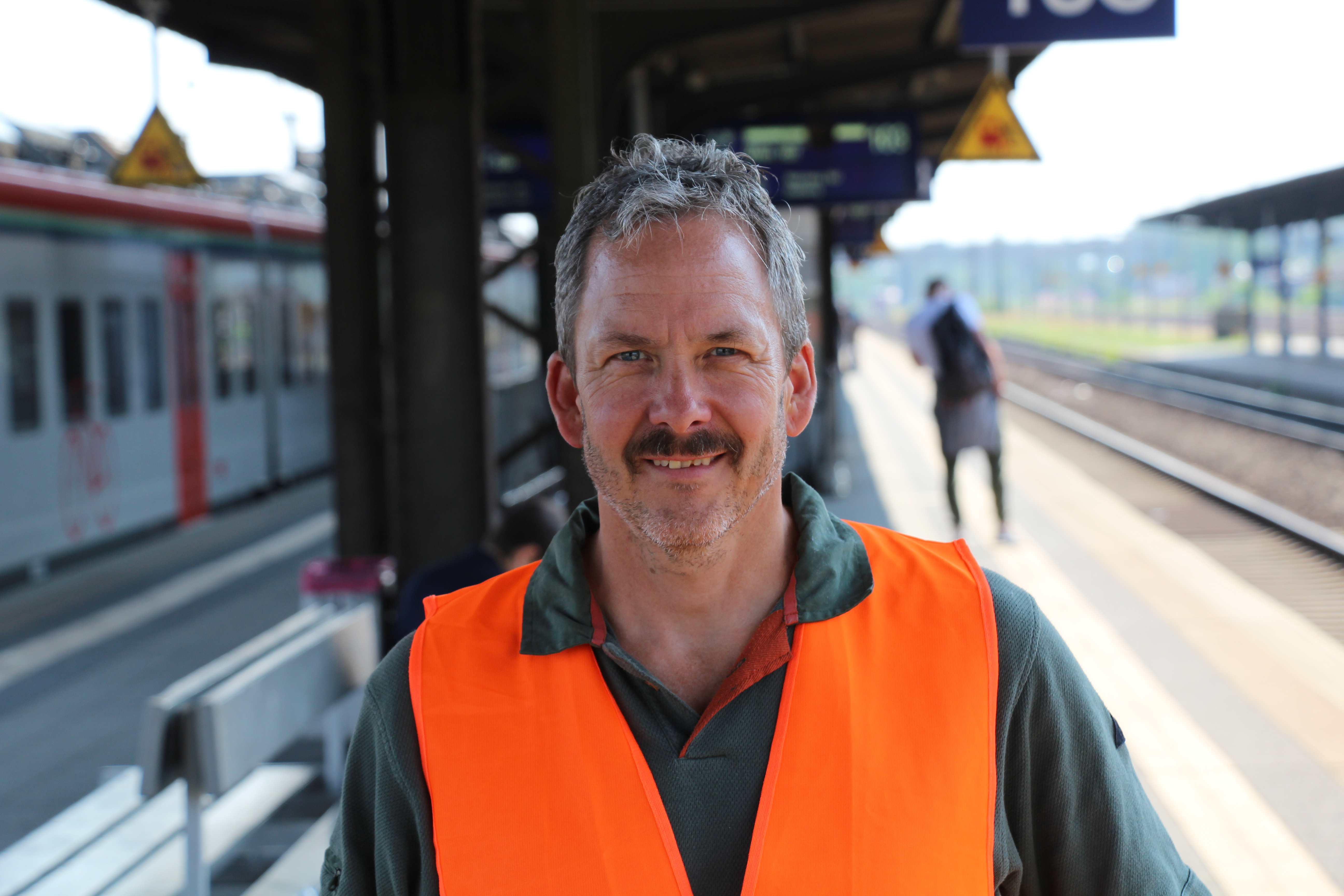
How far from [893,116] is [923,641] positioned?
1024cm

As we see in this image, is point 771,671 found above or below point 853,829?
above

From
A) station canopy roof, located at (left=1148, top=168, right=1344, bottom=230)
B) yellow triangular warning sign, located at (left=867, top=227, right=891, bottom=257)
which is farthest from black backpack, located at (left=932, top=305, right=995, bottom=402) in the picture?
station canopy roof, located at (left=1148, top=168, right=1344, bottom=230)

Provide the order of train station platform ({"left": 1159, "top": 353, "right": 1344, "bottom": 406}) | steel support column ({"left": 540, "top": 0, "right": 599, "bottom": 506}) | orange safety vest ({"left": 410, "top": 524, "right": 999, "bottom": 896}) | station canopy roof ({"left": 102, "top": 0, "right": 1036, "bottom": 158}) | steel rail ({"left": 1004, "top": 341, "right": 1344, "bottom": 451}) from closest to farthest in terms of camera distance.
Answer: orange safety vest ({"left": 410, "top": 524, "right": 999, "bottom": 896})
steel support column ({"left": 540, "top": 0, "right": 599, "bottom": 506})
station canopy roof ({"left": 102, "top": 0, "right": 1036, "bottom": 158})
steel rail ({"left": 1004, "top": 341, "right": 1344, "bottom": 451})
train station platform ({"left": 1159, "top": 353, "right": 1344, "bottom": 406})

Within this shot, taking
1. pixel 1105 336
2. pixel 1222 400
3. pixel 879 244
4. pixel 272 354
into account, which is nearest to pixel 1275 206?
pixel 1222 400

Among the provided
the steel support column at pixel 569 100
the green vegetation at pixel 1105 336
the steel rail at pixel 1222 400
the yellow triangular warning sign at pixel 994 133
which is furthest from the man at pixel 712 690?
the green vegetation at pixel 1105 336

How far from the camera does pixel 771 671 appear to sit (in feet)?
5.32

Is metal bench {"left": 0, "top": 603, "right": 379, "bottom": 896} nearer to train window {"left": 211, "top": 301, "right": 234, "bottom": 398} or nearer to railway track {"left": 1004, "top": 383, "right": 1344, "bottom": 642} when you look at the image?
railway track {"left": 1004, "top": 383, "right": 1344, "bottom": 642}

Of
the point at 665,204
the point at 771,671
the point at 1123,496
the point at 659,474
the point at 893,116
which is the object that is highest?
the point at 893,116

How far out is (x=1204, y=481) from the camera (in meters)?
14.0

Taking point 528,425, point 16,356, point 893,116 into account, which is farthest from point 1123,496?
point 16,356

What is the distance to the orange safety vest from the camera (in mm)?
1507

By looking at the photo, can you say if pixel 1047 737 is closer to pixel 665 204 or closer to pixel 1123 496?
pixel 665 204

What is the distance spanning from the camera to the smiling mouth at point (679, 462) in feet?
5.25

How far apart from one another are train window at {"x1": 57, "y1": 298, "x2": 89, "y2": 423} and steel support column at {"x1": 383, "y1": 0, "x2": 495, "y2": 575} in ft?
17.2
